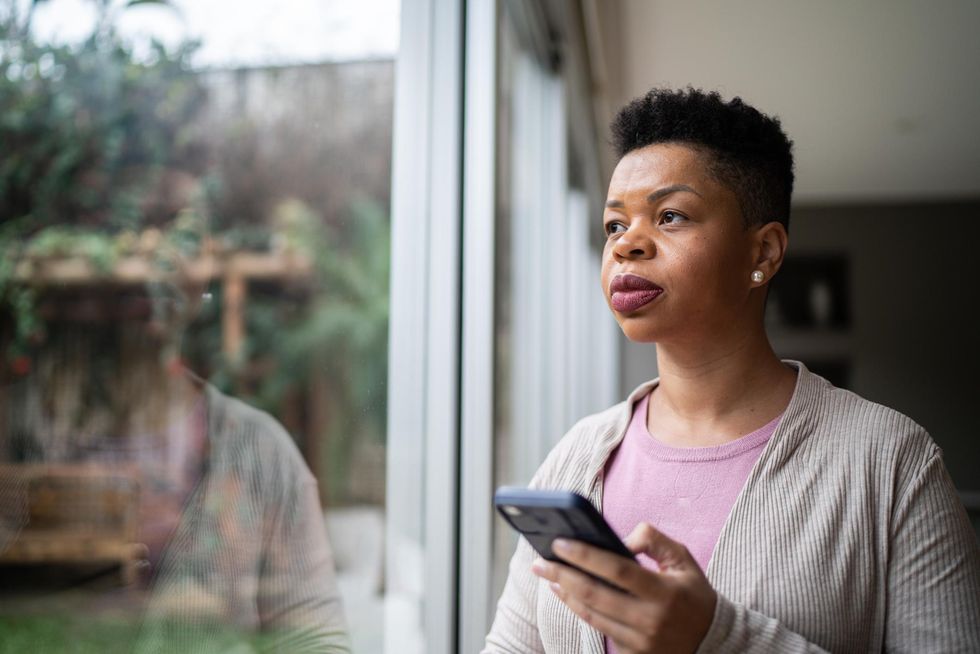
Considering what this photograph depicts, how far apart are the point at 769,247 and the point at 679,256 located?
0.11 metres

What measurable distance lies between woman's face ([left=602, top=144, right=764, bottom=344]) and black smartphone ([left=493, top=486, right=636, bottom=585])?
24 cm

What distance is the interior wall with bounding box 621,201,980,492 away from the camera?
160 cm

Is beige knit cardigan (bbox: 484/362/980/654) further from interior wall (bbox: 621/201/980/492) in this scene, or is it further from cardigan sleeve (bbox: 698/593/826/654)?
interior wall (bbox: 621/201/980/492)

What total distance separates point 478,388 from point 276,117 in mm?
752

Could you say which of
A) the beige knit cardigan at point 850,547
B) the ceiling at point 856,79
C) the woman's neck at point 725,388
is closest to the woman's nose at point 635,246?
the woman's neck at point 725,388

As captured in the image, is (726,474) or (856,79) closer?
(726,474)

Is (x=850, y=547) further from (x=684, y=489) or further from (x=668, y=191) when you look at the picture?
(x=668, y=191)

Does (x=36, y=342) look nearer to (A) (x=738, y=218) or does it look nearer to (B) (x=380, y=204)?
(A) (x=738, y=218)

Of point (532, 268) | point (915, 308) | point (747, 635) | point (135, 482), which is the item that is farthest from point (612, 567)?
point (532, 268)

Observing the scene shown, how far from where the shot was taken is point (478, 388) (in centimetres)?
162

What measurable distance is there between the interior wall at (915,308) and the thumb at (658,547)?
78cm

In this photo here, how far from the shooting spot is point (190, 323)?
75 cm

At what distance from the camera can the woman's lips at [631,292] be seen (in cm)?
81

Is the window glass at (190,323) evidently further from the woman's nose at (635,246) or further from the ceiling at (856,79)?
the ceiling at (856,79)
